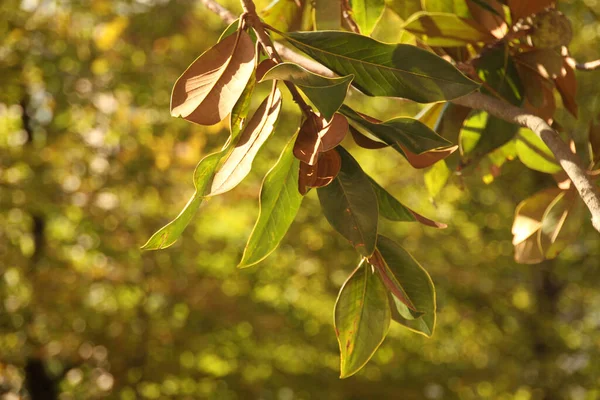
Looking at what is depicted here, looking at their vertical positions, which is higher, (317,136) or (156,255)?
(317,136)

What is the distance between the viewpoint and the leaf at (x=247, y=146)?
0.38m

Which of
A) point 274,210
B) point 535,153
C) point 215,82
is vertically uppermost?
point 215,82

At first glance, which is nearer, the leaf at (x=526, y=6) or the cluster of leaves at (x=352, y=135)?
the cluster of leaves at (x=352, y=135)

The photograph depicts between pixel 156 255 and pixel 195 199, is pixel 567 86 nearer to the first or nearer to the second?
pixel 195 199

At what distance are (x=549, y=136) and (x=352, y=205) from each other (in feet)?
0.47

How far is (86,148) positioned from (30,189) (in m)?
0.38

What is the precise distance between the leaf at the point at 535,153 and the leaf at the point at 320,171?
1.11 ft

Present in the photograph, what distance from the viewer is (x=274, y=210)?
47cm

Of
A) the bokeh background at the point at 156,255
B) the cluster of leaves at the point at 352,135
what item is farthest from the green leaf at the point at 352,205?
the bokeh background at the point at 156,255

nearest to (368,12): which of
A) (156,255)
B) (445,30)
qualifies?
(445,30)

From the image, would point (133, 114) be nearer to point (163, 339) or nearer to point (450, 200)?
point (163, 339)

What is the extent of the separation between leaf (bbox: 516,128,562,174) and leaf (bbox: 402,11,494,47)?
127mm

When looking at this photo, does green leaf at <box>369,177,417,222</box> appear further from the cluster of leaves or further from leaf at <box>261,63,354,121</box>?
leaf at <box>261,63,354,121</box>

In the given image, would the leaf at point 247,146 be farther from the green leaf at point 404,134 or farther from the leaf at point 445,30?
the leaf at point 445,30
